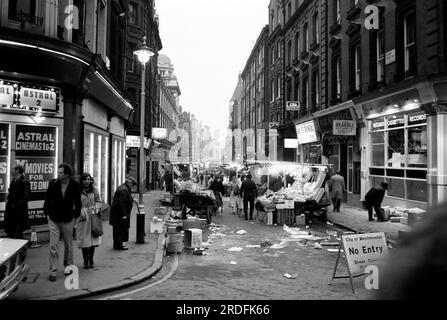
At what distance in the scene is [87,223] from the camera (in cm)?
847

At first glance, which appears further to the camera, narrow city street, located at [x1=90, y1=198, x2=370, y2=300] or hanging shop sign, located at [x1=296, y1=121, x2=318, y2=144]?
hanging shop sign, located at [x1=296, y1=121, x2=318, y2=144]

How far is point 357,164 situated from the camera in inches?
883

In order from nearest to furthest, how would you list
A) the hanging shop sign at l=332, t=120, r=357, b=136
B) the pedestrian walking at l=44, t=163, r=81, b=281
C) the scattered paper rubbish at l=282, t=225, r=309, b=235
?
the pedestrian walking at l=44, t=163, r=81, b=281 < the scattered paper rubbish at l=282, t=225, r=309, b=235 < the hanging shop sign at l=332, t=120, r=357, b=136

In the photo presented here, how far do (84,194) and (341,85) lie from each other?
18.6m

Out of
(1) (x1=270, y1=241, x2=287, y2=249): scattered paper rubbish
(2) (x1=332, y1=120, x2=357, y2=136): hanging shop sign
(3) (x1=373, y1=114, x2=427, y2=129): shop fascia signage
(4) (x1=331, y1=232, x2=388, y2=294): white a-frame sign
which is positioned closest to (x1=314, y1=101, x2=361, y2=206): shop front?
(2) (x1=332, y1=120, x2=357, y2=136): hanging shop sign

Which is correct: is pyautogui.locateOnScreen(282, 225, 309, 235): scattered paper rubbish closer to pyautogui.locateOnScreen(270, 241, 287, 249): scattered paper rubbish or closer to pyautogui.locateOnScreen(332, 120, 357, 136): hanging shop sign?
pyautogui.locateOnScreen(270, 241, 287, 249): scattered paper rubbish

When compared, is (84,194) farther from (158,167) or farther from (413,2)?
(158,167)

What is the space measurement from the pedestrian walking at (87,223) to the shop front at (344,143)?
14323 mm

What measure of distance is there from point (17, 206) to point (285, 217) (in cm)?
988

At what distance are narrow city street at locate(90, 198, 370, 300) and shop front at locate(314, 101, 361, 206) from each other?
1040cm

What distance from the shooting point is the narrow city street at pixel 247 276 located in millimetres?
6945

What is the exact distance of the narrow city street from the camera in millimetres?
6945

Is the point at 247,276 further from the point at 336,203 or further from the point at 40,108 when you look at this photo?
the point at 336,203
